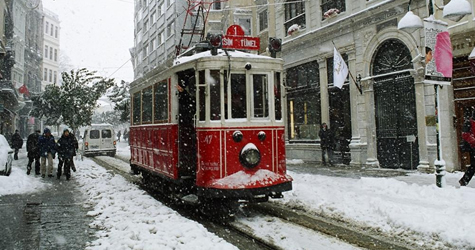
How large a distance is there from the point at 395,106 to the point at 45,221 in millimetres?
11960

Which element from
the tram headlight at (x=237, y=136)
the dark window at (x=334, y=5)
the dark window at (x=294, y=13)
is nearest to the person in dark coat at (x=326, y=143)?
the dark window at (x=334, y=5)

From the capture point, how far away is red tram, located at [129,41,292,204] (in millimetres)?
6664

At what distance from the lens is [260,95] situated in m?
7.14

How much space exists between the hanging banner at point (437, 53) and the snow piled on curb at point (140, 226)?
6378 millimetres

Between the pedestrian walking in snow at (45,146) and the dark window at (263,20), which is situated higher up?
the dark window at (263,20)

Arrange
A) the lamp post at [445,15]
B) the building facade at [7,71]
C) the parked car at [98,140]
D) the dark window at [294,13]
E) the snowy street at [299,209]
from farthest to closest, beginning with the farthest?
A: the building facade at [7,71]
the parked car at [98,140]
the dark window at [294,13]
the lamp post at [445,15]
the snowy street at [299,209]

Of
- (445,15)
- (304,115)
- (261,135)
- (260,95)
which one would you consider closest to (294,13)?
(304,115)

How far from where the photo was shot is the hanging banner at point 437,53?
8539 millimetres

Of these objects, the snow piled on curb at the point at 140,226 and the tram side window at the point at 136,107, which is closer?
the snow piled on curb at the point at 140,226

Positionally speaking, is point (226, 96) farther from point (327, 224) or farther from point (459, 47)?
point (459, 47)

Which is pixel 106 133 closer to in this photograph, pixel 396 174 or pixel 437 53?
pixel 396 174

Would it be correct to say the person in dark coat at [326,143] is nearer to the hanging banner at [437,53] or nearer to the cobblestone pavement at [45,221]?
the hanging banner at [437,53]

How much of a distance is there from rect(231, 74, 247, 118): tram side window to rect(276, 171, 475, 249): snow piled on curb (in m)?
2.40

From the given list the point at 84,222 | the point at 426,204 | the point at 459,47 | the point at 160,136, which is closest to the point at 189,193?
the point at 160,136
